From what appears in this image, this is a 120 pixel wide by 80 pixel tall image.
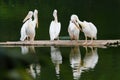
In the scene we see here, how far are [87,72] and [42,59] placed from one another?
38.0 ft

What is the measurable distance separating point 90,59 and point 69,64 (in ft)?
23.7

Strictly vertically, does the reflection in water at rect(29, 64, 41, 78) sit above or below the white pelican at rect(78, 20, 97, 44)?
below

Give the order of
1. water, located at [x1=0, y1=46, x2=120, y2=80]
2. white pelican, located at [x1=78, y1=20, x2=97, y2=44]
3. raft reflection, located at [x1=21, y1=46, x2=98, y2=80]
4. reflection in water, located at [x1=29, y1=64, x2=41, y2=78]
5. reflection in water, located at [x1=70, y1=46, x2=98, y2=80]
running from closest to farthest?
water, located at [x1=0, y1=46, x2=120, y2=80] < reflection in water, located at [x1=29, y1=64, x2=41, y2=78] < raft reflection, located at [x1=21, y1=46, x2=98, y2=80] < reflection in water, located at [x1=70, y1=46, x2=98, y2=80] < white pelican, located at [x1=78, y1=20, x2=97, y2=44]

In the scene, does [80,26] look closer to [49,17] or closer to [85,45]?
[85,45]

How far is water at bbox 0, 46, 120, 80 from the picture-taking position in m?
2.24

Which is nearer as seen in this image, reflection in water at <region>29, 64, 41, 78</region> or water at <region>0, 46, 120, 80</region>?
water at <region>0, 46, 120, 80</region>

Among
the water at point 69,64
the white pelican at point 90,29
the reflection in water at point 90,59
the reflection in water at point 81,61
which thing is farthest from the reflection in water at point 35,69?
the white pelican at point 90,29

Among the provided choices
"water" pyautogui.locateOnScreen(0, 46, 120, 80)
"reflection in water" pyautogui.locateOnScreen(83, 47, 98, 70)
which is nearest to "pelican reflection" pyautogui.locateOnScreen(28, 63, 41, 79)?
"water" pyautogui.locateOnScreen(0, 46, 120, 80)

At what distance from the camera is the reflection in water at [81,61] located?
14.1 m

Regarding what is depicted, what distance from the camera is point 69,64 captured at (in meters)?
9.52

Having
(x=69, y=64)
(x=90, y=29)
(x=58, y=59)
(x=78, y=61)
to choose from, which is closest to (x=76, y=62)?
(x=78, y=61)

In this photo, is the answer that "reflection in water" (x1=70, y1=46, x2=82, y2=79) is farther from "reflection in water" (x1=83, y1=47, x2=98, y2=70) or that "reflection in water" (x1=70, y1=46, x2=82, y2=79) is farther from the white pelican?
the white pelican

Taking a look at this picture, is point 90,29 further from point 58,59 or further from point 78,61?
point 58,59

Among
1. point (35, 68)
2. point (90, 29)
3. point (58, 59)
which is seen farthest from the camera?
point (90, 29)
